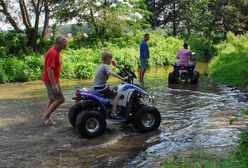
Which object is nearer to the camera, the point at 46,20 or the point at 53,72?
the point at 53,72

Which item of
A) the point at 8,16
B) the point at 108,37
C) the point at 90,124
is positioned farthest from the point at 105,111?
the point at 108,37

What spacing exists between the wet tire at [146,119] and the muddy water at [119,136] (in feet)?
0.50

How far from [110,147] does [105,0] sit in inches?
1081

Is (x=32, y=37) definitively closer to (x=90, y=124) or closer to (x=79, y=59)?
(x=79, y=59)

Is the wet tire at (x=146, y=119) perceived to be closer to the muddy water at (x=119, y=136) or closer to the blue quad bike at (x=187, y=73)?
the muddy water at (x=119, y=136)

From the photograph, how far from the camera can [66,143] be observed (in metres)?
8.08

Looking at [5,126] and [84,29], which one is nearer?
[5,126]

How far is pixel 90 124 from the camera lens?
28.0 feet

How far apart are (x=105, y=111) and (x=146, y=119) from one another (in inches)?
37.4

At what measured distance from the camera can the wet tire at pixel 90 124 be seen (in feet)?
27.4

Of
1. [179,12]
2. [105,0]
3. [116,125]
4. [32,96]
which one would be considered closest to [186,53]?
[32,96]

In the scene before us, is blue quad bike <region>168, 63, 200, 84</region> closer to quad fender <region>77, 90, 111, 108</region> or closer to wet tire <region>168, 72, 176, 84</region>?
wet tire <region>168, 72, 176, 84</region>

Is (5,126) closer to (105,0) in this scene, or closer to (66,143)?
Result: (66,143)

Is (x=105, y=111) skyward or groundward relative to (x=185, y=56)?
groundward
